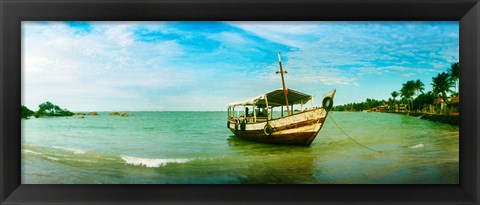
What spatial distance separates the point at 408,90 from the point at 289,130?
48.9 inches

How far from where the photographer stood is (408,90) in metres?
2.84

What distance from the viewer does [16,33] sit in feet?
8.02

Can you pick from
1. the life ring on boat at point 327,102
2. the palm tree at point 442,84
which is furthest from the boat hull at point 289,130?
the palm tree at point 442,84

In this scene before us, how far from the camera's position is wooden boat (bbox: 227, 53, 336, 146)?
2.94 metres

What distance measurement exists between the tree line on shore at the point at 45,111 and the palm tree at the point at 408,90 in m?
3.19

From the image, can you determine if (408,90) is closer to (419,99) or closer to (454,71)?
(419,99)

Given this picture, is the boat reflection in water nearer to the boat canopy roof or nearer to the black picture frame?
the black picture frame

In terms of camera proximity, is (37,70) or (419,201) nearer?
(419,201)

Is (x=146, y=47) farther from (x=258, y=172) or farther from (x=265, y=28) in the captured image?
(x=258, y=172)

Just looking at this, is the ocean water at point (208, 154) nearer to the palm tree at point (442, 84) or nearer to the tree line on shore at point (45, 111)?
the tree line on shore at point (45, 111)

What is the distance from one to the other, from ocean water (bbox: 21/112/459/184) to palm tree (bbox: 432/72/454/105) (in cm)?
30
